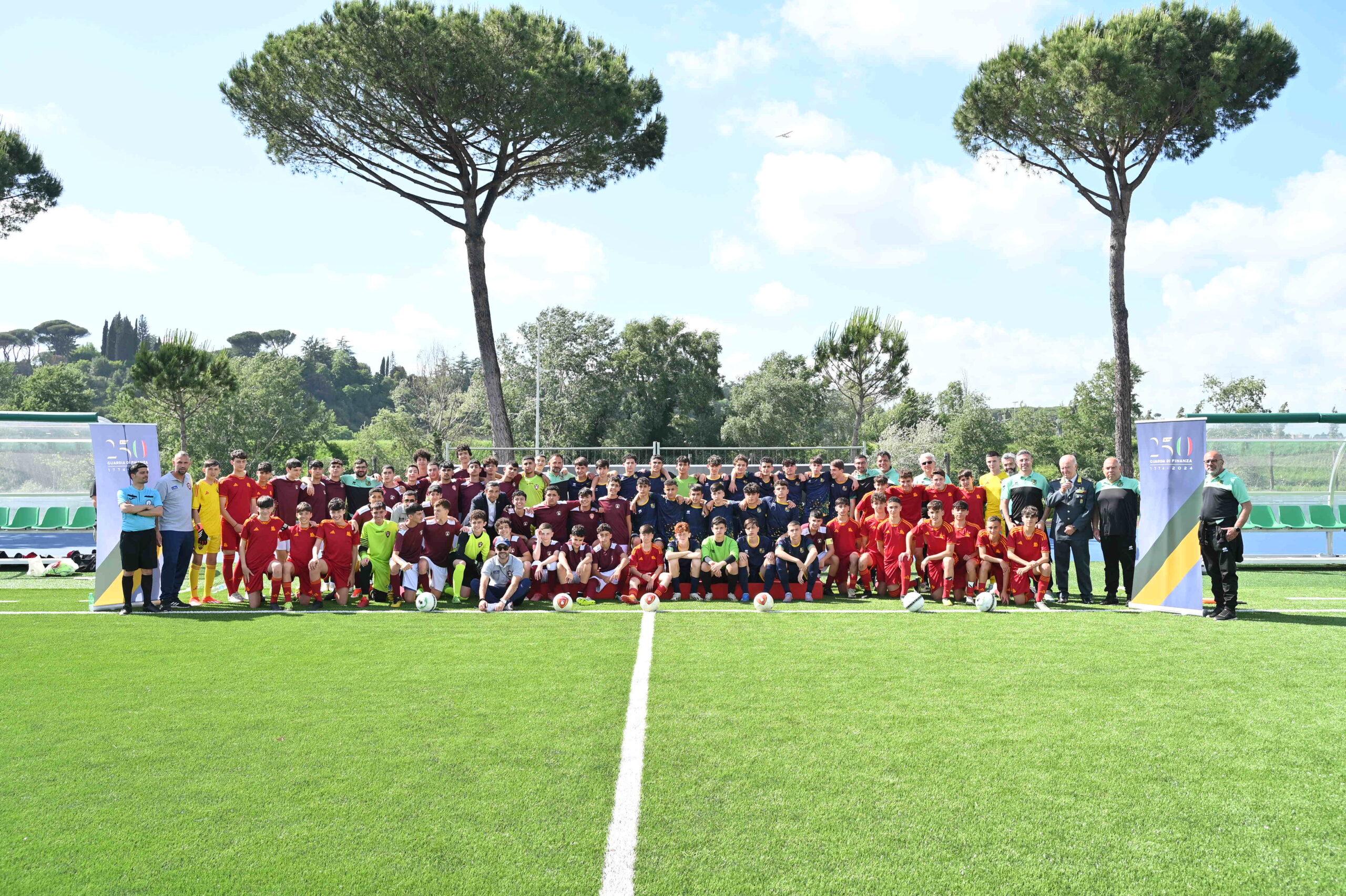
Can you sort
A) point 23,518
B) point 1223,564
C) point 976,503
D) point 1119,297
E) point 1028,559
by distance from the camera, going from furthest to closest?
point 1119,297 → point 23,518 → point 976,503 → point 1028,559 → point 1223,564

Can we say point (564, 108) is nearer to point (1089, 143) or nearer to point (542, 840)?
point (1089, 143)

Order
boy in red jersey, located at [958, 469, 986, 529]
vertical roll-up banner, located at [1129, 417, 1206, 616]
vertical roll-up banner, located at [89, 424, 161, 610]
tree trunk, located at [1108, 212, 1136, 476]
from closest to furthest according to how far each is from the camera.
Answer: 1. vertical roll-up banner, located at [1129, 417, 1206, 616]
2. vertical roll-up banner, located at [89, 424, 161, 610]
3. boy in red jersey, located at [958, 469, 986, 529]
4. tree trunk, located at [1108, 212, 1136, 476]

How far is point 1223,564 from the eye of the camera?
823 centimetres

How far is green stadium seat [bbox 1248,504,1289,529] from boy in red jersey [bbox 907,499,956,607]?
6744mm

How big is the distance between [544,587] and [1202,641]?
635 cm

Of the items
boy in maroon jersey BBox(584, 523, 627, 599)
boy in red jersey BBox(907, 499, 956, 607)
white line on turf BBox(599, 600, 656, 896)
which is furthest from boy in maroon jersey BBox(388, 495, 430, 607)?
boy in red jersey BBox(907, 499, 956, 607)

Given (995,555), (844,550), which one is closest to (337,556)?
(844,550)

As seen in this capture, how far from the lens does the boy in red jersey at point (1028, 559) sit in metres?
9.21

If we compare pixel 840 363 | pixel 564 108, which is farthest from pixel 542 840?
pixel 840 363

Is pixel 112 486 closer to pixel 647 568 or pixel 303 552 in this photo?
pixel 303 552

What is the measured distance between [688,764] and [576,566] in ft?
18.7

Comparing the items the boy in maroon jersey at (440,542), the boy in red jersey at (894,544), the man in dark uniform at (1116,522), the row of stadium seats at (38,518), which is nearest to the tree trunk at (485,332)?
the row of stadium seats at (38,518)

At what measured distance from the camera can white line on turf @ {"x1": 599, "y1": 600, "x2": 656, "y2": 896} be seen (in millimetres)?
3037

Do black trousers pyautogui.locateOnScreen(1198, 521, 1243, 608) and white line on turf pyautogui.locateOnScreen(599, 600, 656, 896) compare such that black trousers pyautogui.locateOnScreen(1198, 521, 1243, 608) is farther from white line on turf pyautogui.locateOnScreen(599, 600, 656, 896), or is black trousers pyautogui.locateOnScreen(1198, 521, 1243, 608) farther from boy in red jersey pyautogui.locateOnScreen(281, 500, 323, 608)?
boy in red jersey pyautogui.locateOnScreen(281, 500, 323, 608)
